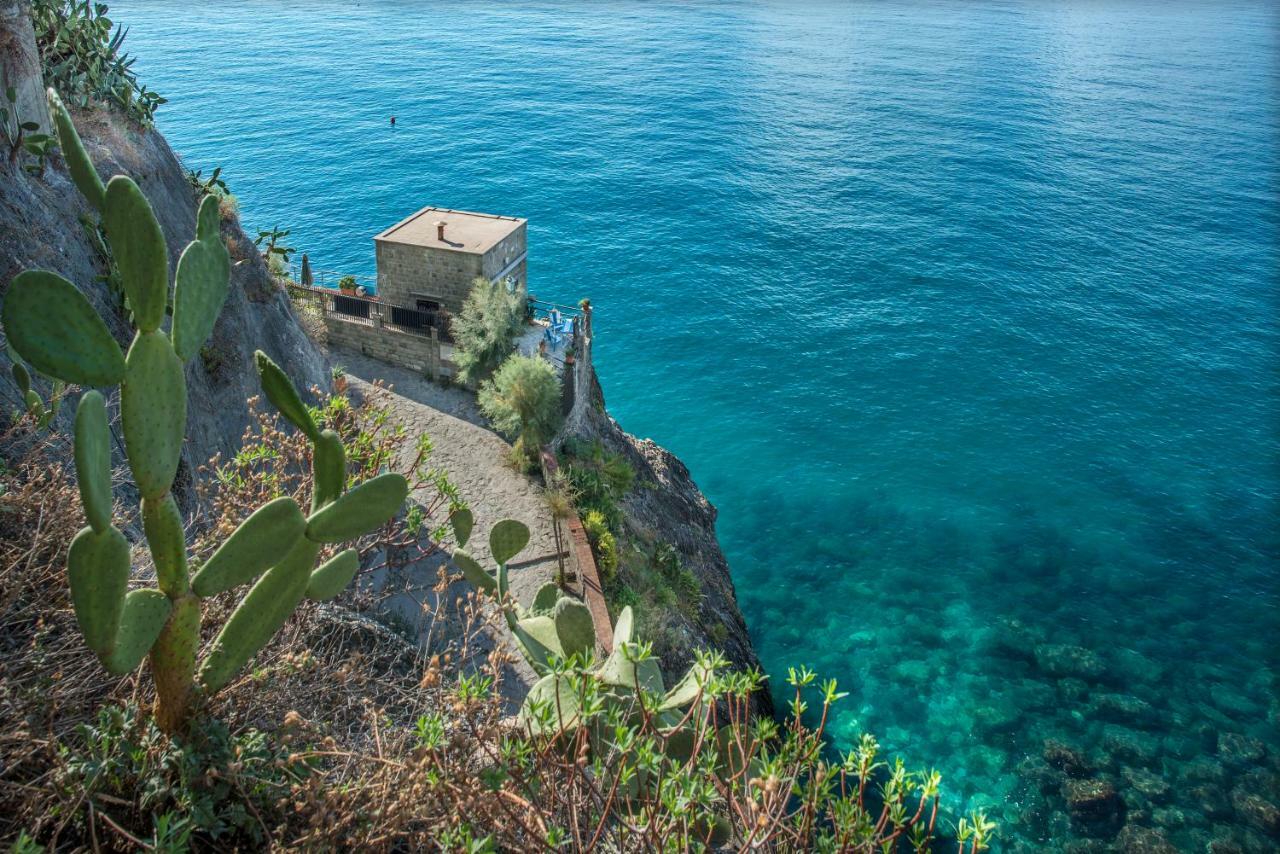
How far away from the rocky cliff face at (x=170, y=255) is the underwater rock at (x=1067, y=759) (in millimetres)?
22446

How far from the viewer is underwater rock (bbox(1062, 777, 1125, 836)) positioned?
22422 mm

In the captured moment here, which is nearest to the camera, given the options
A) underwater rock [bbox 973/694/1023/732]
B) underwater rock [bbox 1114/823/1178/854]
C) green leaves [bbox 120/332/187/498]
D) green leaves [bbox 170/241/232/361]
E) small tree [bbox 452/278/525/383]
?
green leaves [bbox 120/332/187/498]

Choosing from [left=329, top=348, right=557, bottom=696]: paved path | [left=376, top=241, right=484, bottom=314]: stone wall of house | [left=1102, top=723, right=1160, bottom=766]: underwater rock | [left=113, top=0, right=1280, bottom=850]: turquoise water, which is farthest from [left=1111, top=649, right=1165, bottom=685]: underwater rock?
[left=376, top=241, right=484, bottom=314]: stone wall of house

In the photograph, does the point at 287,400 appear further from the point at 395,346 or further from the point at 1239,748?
the point at 1239,748

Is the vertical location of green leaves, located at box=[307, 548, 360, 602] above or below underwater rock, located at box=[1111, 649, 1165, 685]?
above

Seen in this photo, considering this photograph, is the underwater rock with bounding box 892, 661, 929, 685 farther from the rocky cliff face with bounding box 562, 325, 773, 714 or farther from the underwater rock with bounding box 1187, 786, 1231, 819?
the underwater rock with bounding box 1187, 786, 1231, 819

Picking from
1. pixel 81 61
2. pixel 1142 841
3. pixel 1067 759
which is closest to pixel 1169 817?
pixel 1142 841

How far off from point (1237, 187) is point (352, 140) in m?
69.2

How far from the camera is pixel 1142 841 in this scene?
22.0m

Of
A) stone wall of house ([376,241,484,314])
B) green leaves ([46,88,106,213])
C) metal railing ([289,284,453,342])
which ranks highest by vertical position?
green leaves ([46,88,106,213])

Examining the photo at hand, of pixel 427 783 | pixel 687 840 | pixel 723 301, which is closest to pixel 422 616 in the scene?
pixel 427 783

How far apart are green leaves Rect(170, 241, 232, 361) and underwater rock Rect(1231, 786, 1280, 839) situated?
26.9m

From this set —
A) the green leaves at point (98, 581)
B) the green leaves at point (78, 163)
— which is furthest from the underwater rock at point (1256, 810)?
the green leaves at point (78, 163)

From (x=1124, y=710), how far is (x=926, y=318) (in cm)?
2873
